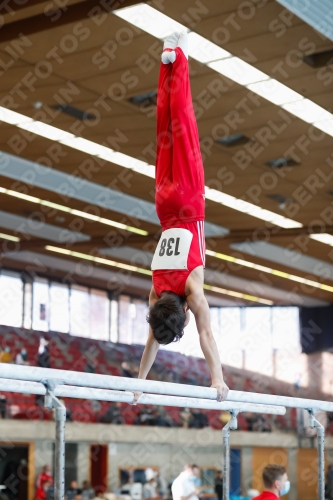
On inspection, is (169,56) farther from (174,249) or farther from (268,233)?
(268,233)

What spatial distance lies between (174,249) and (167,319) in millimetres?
483

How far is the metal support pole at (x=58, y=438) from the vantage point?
2.83 meters

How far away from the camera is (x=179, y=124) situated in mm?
4688

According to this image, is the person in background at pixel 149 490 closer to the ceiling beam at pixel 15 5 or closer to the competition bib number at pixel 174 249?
the ceiling beam at pixel 15 5

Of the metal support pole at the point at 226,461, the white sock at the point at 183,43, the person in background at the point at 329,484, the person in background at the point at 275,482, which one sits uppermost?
the white sock at the point at 183,43

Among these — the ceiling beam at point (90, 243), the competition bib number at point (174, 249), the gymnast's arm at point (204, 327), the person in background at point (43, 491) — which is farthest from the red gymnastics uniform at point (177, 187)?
the ceiling beam at point (90, 243)

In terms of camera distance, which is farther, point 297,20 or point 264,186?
point 264,186

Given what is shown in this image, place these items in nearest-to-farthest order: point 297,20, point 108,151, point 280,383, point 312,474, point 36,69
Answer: point 297,20
point 36,69
point 108,151
point 312,474
point 280,383

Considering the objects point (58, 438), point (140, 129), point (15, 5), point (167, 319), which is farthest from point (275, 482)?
point (140, 129)

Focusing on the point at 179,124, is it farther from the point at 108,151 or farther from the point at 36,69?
the point at 108,151

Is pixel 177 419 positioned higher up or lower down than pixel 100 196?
lower down

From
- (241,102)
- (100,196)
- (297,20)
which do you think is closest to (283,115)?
(241,102)

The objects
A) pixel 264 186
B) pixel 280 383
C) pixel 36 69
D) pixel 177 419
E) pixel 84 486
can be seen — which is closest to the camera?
pixel 36 69

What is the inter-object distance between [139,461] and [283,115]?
12.0 meters
